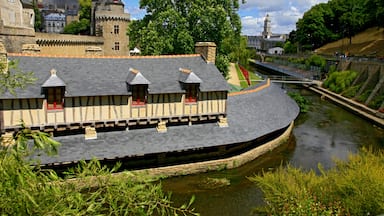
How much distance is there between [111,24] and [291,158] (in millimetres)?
32442

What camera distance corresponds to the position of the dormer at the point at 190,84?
579 inches

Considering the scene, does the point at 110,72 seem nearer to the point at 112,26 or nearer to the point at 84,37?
the point at 84,37

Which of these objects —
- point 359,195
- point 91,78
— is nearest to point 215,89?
point 91,78

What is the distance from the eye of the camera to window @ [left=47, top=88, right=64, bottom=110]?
12766 mm

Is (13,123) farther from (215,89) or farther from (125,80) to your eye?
(215,89)

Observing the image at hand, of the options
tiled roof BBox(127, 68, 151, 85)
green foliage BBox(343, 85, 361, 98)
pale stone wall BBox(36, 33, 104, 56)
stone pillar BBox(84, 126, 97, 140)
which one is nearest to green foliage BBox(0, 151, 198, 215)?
stone pillar BBox(84, 126, 97, 140)

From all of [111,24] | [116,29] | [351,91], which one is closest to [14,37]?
[111,24]

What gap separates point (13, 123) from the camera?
12.3m

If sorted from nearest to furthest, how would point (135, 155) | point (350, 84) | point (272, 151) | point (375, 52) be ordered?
point (135, 155), point (272, 151), point (350, 84), point (375, 52)

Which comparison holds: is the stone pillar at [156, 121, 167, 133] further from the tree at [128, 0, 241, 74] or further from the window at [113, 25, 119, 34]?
the window at [113, 25, 119, 34]

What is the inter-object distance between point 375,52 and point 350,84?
63.2ft

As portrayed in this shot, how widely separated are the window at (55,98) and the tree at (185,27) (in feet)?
36.7

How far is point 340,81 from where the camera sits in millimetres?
36719

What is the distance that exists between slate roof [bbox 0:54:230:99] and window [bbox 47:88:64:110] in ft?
0.94
